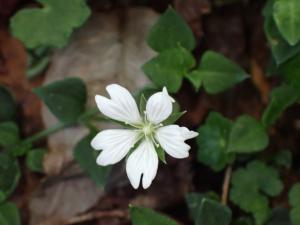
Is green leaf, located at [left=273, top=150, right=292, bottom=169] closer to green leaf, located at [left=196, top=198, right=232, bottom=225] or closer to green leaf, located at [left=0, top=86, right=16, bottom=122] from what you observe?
green leaf, located at [left=196, top=198, right=232, bottom=225]

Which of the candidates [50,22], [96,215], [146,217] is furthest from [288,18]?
[96,215]

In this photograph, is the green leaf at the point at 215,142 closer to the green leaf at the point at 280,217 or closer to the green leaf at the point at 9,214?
the green leaf at the point at 280,217

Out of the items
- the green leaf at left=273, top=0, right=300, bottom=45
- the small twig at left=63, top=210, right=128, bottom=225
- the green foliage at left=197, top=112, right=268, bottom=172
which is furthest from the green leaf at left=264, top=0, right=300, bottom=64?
the small twig at left=63, top=210, right=128, bottom=225

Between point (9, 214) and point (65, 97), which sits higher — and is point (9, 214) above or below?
below

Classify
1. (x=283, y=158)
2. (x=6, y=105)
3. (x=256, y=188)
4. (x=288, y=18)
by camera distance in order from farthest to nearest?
(x=6, y=105) < (x=283, y=158) < (x=256, y=188) < (x=288, y=18)

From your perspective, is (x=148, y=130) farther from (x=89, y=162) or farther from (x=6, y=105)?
(x=6, y=105)

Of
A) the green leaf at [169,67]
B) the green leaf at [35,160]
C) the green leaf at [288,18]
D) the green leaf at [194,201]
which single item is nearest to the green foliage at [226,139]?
the green leaf at [194,201]

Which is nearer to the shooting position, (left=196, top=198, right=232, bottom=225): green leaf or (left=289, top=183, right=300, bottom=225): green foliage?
(left=196, top=198, right=232, bottom=225): green leaf

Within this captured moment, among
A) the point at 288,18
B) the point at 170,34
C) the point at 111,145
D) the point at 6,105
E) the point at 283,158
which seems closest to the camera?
the point at 111,145

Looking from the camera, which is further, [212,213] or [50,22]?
[50,22]
